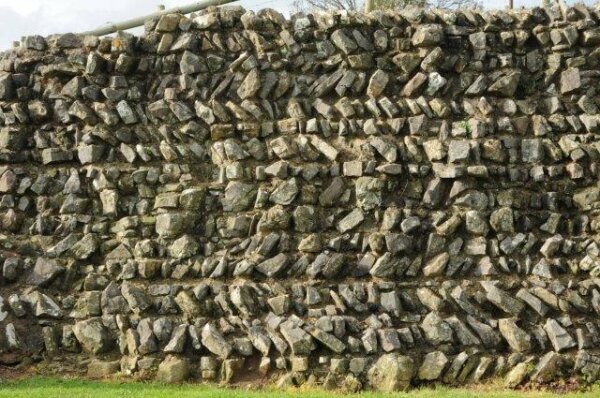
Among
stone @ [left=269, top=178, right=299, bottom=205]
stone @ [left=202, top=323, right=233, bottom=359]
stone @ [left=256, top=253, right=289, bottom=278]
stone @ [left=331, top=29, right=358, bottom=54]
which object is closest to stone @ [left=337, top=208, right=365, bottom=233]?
stone @ [left=269, top=178, right=299, bottom=205]

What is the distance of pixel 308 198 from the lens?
1712 cm

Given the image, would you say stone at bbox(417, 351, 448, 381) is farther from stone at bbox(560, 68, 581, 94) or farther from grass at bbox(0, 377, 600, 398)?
stone at bbox(560, 68, 581, 94)

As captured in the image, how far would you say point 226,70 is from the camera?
18.0m

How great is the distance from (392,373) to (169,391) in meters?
3.63

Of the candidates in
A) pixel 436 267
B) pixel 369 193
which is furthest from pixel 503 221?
pixel 369 193

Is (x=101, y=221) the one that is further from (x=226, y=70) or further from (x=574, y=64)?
(x=574, y=64)

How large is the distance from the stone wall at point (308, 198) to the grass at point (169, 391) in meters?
0.48

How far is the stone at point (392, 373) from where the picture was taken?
15.0 metres

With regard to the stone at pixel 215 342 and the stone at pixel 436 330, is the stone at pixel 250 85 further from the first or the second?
the stone at pixel 436 330

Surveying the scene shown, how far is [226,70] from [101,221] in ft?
12.5

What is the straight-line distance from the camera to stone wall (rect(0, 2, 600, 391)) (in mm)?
15852

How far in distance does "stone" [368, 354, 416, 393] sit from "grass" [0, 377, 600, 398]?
1.15 ft

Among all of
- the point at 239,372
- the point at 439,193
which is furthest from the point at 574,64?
the point at 239,372

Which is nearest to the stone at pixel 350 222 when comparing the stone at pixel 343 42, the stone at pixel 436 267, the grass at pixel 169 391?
the stone at pixel 436 267
